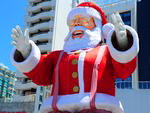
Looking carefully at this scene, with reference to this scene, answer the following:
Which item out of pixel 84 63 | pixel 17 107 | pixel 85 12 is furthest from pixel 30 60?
→ pixel 17 107

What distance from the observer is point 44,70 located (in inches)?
157

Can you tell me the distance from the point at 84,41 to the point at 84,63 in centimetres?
38

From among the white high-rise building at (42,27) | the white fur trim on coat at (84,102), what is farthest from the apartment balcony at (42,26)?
the white fur trim on coat at (84,102)

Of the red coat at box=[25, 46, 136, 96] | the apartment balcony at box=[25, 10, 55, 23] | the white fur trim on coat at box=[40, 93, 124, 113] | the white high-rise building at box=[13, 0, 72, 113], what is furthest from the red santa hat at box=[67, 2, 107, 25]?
the apartment balcony at box=[25, 10, 55, 23]

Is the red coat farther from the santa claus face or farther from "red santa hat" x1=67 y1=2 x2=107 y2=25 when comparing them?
"red santa hat" x1=67 y1=2 x2=107 y2=25

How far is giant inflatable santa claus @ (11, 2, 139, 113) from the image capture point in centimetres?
343

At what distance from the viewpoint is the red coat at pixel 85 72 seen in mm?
3574

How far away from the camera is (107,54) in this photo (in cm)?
379

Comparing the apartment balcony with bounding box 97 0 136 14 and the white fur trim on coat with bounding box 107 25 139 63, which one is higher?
the apartment balcony with bounding box 97 0 136 14

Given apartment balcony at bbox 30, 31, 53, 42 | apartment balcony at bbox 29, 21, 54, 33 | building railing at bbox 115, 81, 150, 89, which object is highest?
apartment balcony at bbox 29, 21, 54, 33

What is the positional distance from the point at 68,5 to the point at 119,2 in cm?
434

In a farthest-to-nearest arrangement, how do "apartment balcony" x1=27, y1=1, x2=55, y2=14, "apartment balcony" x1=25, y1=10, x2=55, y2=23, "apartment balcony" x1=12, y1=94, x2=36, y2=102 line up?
"apartment balcony" x1=27, y1=1, x2=55, y2=14, "apartment balcony" x1=25, y1=10, x2=55, y2=23, "apartment balcony" x1=12, y1=94, x2=36, y2=102

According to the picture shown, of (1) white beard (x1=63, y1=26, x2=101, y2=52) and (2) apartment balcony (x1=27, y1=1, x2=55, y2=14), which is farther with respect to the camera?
(2) apartment balcony (x1=27, y1=1, x2=55, y2=14)

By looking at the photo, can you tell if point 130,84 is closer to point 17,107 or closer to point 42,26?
point 17,107
